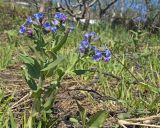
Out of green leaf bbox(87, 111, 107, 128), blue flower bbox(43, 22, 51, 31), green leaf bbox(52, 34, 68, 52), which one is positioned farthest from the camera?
blue flower bbox(43, 22, 51, 31)

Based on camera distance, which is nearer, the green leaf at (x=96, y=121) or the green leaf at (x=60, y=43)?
the green leaf at (x=96, y=121)

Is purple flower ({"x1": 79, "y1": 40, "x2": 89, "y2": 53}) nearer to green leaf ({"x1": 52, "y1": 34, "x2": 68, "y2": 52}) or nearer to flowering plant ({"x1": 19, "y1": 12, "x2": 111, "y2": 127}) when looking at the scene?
flowering plant ({"x1": 19, "y1": 12, "x2": 111, "y2": 127})

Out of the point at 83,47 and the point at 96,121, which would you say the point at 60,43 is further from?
the point at 96,121

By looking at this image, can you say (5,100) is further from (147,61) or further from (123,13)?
(123,13)

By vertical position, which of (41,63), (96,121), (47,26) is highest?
(47,26)

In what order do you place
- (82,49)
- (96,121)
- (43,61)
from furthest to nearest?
(82,49)
(43,61)
(96,121)

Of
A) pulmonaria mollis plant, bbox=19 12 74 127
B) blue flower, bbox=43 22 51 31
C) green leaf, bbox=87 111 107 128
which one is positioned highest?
blue flower, bbox=43 22 51 31

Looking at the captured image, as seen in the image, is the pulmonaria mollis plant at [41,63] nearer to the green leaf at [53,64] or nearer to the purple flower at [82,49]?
the green leaf at [53,64]

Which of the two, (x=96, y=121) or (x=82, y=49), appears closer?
(x=96, y=121)

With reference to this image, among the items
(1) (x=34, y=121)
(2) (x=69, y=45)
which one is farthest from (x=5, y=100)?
(2) (x=69, y=45)

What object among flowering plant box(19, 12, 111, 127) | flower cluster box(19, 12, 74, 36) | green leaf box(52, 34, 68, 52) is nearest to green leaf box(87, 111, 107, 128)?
flowering plant box(19, 12, 111, 127)

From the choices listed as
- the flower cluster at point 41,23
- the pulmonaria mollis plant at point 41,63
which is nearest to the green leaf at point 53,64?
the pulmonaria mollis plant at point 41,63

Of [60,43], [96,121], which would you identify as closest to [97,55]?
[60,43]
